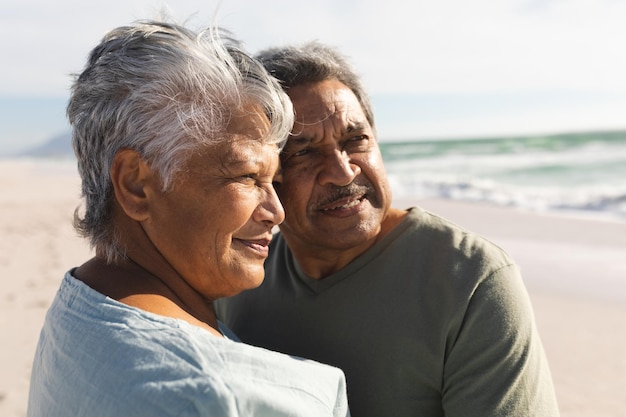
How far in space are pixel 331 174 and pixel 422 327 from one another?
1.94 ft

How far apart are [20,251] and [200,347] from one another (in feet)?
27.8

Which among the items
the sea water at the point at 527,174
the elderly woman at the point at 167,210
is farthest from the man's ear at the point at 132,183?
the sea water at the point at 527,174

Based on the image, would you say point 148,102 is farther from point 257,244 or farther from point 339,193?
point 339,193

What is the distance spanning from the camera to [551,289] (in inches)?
257

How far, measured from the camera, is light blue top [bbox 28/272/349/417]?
1217mm

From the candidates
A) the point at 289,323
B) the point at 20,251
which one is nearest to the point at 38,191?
the point at 20,251

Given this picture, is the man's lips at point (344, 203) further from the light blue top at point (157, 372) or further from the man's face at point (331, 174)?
the light blue top at point (157, 372)

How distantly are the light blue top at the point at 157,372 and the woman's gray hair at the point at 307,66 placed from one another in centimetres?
108

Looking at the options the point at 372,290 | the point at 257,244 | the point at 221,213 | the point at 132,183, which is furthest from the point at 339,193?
the point at 132,183

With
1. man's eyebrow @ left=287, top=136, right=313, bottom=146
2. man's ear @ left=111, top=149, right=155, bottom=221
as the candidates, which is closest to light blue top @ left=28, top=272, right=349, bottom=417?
man's ear @ left=111, top=149, right=155, bottom=221

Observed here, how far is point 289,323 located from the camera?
237cm

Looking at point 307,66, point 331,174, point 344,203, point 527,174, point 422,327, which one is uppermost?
point 307,66

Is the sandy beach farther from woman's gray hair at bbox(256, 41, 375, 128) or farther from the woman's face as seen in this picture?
A: woman's gray hair at bbox(256, 41, 375, 128)

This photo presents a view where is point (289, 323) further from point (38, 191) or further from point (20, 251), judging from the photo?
point (38, 191)
